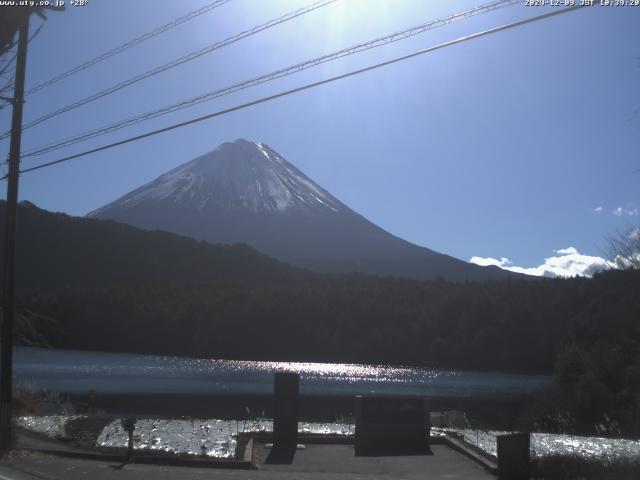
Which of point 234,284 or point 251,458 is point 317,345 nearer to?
point 234,284

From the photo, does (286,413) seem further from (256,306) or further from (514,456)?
(256,306)

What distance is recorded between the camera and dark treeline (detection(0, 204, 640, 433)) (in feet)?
280

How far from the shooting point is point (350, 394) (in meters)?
49.4

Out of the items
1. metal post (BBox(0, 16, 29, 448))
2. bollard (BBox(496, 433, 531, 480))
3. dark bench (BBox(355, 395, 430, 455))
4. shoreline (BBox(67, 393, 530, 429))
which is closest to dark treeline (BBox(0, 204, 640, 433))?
shoreline (BBox(67, 393, 530, 429))

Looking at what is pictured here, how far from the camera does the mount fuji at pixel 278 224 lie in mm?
175250

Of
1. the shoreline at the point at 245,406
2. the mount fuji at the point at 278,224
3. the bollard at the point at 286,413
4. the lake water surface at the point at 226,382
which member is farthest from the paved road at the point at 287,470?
the mount fuji at the point at 278,224

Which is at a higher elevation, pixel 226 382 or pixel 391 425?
pixel 391 425

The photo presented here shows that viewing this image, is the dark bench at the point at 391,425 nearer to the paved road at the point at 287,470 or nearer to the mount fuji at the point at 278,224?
the paved road at the point at 287,470

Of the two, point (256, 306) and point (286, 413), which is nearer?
point (286, 413)

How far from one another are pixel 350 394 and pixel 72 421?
32.4 metres

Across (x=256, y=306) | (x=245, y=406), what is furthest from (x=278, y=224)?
(x=245, y=406)

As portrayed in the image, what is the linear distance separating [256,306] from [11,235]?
282 feet

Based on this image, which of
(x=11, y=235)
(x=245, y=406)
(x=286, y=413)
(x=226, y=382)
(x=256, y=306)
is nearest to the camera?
(x=286, y=413)

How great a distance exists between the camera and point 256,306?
336ft
